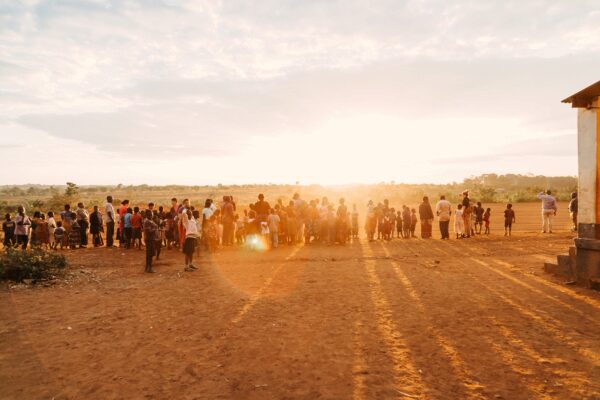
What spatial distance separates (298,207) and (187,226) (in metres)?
6.57

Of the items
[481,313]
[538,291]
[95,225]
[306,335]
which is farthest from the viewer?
[95,225]

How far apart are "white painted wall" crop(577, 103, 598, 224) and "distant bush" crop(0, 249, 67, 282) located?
13485mm

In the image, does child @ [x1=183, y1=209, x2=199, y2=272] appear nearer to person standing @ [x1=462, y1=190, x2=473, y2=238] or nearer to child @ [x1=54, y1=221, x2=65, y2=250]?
child @ [x1=54, y1=221, x2=65, y2=250]

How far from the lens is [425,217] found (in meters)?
18.4

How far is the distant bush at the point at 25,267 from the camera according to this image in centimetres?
1120

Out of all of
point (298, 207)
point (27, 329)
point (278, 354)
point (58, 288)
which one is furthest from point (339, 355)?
point (298, 207)

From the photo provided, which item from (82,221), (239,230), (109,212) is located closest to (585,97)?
(239,230)

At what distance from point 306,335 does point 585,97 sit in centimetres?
819

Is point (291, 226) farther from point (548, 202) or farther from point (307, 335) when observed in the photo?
point (548, 202)

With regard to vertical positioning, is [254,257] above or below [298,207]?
below

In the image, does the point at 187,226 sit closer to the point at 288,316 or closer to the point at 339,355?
the point at 288,316

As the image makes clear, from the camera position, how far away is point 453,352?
19.8ft

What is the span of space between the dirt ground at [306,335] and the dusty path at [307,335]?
0.09ft

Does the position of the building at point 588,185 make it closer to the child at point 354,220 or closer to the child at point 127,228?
the child at point 354,220
